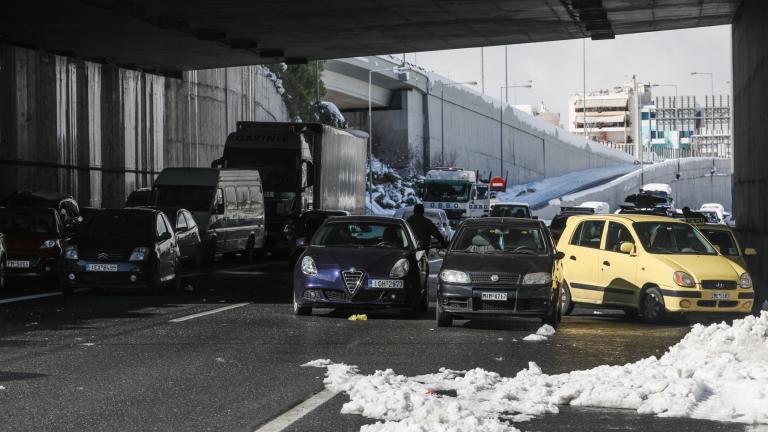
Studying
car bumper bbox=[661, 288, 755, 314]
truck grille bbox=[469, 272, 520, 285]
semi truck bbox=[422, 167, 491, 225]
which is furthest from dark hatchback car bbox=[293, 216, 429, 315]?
semi truck bbox=[422, 167, 491, 225]

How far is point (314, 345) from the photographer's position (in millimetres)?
13578

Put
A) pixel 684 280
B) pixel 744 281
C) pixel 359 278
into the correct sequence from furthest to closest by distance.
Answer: pixel 744 281 → pixel 684 280 → pixel 359 278

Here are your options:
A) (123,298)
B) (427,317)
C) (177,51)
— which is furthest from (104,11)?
(427,317)

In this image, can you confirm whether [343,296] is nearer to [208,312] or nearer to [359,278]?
[359,278]

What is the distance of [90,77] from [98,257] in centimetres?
2263

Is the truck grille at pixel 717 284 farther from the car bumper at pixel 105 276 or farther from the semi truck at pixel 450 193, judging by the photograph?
the semi truck at pixel 450 193

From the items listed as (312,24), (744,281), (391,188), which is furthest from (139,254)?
(391,188)

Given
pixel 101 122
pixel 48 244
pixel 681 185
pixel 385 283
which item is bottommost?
pixel 385 283

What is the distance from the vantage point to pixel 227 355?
41.0 feet

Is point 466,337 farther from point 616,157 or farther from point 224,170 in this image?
point 616,157

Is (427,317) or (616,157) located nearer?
(427,317)

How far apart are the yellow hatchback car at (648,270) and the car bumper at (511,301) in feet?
3.66

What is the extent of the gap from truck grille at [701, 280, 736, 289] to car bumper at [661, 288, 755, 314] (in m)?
0.05

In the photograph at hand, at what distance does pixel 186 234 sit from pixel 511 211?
19611mm
